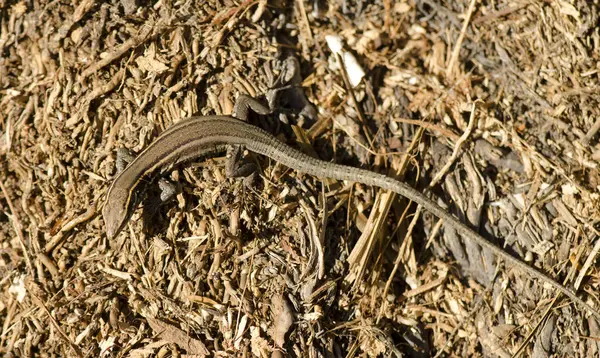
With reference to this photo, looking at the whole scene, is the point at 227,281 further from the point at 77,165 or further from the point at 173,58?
the point at 173,58

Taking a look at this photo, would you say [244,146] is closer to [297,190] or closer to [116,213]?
[297,190]

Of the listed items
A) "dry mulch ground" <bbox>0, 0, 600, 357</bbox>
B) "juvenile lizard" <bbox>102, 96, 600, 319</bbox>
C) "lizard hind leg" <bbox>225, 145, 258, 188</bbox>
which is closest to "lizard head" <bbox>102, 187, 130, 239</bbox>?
"juvenile lizard" <bbox>102, 96, 600, 319</bbox>

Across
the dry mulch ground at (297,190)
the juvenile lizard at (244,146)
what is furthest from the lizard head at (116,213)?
the dry mulch ground at (297,190)

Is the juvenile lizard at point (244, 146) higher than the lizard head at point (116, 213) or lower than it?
higher

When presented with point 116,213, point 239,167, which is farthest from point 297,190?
point 116,213

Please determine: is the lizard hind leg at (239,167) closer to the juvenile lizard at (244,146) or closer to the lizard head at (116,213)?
the juvenile lizard at (244,146)

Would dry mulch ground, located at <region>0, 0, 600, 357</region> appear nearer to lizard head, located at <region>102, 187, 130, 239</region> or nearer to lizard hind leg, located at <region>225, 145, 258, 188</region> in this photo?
lizard hind leg, located at <region>225, 145, 258, 188</region>
